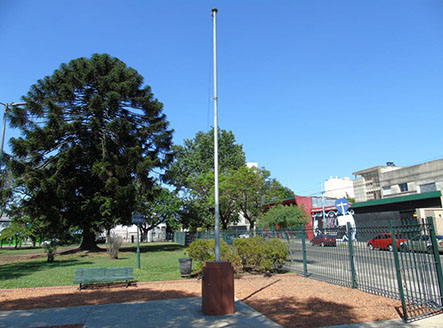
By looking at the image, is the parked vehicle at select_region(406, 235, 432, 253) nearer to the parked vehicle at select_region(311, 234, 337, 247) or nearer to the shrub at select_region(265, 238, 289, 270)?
the parked vehicle at select_region(311, 234, 337, 247)

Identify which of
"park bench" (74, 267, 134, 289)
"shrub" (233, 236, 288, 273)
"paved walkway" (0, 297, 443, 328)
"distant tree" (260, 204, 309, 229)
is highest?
"distant tree" (260, 204, 309, 229)

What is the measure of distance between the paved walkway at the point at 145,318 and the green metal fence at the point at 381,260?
78 centimetres

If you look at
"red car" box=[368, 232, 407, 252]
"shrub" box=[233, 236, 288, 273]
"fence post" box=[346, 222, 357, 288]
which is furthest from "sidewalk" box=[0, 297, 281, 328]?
"shrub" box=[233, 236, 288, 273]

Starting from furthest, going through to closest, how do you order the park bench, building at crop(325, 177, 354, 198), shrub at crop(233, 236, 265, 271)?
1. building at crop(325, 177, 354, 198)
2. shrub at crop(233, 236, 265, 271)
3. the park bench

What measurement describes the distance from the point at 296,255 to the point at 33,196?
22.2 metres

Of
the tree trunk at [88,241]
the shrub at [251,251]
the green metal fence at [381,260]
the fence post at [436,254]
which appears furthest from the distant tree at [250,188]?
the fence post at [436,254]

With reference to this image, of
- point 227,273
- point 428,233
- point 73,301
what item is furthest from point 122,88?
point 428,233

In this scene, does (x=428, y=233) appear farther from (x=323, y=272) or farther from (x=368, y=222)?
(x=368, y=222)

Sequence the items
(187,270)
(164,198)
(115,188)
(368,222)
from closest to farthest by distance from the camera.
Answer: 1. (187,270)
2. (115,188)
3. (368,222)
4. (164,198)

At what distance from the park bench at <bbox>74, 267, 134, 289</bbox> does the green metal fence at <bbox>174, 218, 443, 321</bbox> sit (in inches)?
263

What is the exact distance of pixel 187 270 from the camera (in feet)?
44.0

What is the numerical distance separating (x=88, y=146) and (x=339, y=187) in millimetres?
70783

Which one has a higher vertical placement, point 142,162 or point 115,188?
point 142,162

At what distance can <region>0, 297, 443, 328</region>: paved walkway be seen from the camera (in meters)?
6.73
